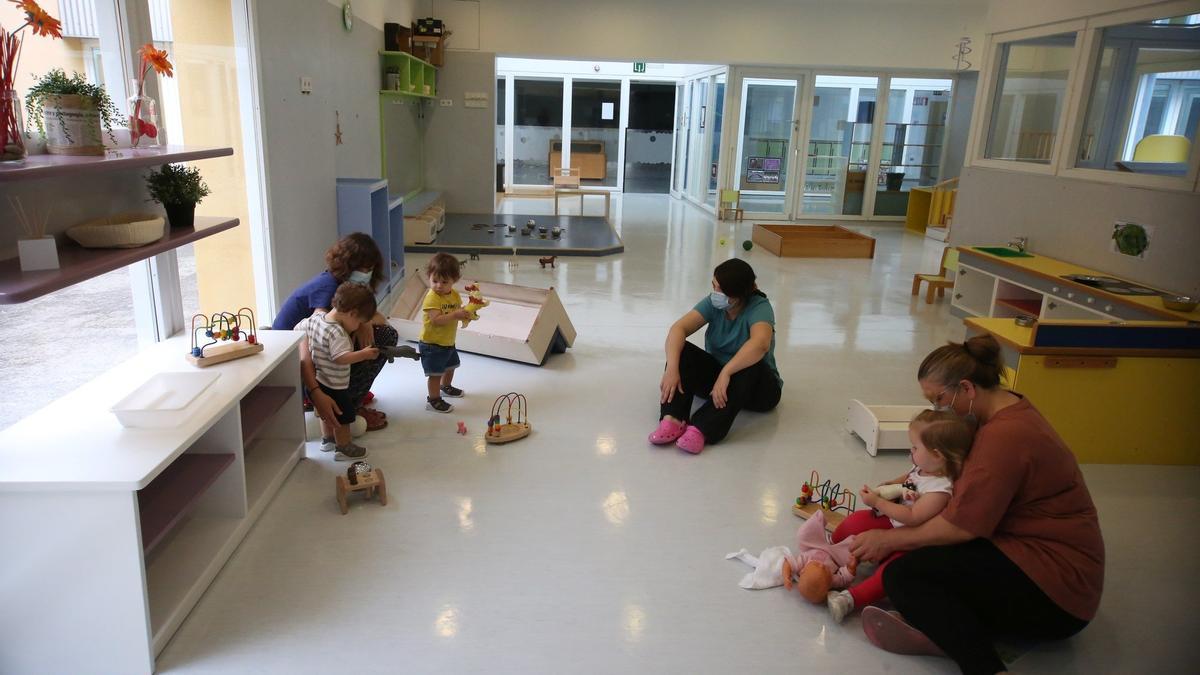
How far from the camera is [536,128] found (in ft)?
51.3

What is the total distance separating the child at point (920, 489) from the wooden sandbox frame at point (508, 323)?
2.35 m

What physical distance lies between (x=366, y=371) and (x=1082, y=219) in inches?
195

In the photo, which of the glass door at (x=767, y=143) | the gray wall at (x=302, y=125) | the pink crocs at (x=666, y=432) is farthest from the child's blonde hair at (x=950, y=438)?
the glass door at (x=767, y=143)

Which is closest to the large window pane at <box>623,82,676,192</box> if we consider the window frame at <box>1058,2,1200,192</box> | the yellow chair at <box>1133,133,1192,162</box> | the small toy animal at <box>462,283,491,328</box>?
the window frame at <box>1058,2,1200,192</box>

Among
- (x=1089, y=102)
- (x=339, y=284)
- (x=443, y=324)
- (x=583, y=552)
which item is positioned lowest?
(x=583, y=552)

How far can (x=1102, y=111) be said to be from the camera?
544 cm

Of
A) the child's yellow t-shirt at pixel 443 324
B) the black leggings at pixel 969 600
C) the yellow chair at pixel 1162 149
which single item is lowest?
the black leggings at pixel 969 600

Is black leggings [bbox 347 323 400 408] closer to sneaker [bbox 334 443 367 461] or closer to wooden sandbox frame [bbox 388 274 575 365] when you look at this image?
sneaker [bbox 334 443 367 461]

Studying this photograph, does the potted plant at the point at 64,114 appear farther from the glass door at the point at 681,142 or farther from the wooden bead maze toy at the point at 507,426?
the glass door at the point at 681,142

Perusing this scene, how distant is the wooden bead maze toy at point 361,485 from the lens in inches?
112

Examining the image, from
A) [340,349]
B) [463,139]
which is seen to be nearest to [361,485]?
[340,349]

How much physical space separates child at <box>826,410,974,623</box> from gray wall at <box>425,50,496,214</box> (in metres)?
9.12

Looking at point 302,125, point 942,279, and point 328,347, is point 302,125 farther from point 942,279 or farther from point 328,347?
point 942,279

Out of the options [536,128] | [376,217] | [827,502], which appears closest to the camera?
[827,502]
